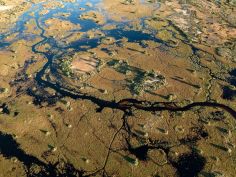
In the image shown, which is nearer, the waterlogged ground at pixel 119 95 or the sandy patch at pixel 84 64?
the waterlogged ground at pixel 119 95

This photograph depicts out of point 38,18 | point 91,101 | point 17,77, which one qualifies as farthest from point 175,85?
point 38,18

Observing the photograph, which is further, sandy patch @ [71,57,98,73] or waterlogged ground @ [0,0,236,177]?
sandy patch @ [71,57,98,73]

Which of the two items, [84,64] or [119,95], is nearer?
[119,95]

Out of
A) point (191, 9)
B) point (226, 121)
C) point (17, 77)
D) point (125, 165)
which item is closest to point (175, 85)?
point (226, 121)

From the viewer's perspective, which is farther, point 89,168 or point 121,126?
point 121,126

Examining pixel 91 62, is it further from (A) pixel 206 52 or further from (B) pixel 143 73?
(A) pixel 206 52

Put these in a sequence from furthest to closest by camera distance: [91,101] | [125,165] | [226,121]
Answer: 1. [91,101]
2. [226,121]
3. [125,165]

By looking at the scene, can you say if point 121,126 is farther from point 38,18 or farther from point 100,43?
point 38,18

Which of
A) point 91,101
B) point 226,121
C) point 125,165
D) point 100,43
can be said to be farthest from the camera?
point 100,43
